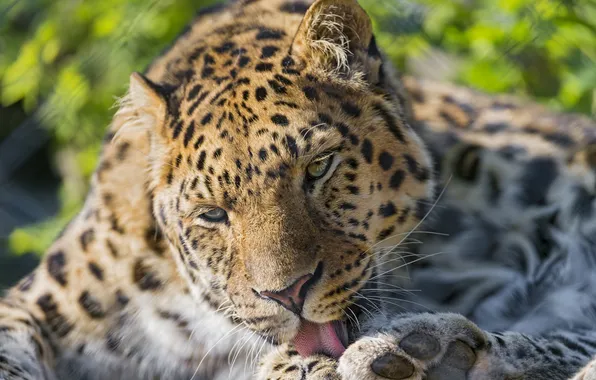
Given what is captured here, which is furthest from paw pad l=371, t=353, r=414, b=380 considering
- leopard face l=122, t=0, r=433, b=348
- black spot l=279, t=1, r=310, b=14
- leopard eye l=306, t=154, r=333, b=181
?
black spot l=279, t=1, r=310, b=14

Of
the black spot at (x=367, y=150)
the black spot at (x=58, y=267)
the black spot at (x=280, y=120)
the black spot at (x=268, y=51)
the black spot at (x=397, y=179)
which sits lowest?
the black spot at (x=397, y=179)

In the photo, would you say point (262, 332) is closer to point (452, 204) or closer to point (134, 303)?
point (134, 303)

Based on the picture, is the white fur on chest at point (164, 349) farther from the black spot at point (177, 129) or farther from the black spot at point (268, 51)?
the black spot at point (268, 51)

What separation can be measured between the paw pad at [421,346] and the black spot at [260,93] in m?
1.00

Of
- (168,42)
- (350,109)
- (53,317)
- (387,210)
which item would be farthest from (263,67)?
(168,42)

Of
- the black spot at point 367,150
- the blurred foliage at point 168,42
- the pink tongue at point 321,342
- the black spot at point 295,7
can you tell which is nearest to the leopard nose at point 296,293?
the pink tongue at point 321,342

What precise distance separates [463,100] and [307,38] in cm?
141

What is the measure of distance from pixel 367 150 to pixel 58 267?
1.47m

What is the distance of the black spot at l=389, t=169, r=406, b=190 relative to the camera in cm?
351

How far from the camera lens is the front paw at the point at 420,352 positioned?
9.93 ft

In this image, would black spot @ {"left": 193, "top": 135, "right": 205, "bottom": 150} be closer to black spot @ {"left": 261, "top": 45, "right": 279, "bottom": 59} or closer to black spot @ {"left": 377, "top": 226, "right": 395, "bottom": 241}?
black spot @ {"left": 261, "top": 45, "right": 279, "bottom": 59}

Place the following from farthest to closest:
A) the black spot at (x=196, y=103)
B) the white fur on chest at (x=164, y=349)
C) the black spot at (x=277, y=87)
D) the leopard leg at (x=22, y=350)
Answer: the white fur on chest at (x=164, y=349), the leopard leg at (x=22, y=350), the black spot at (x=196, y=103), the black spot at (x=277, y=87)

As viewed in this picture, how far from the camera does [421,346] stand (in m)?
3.08

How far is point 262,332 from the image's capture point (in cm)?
326
